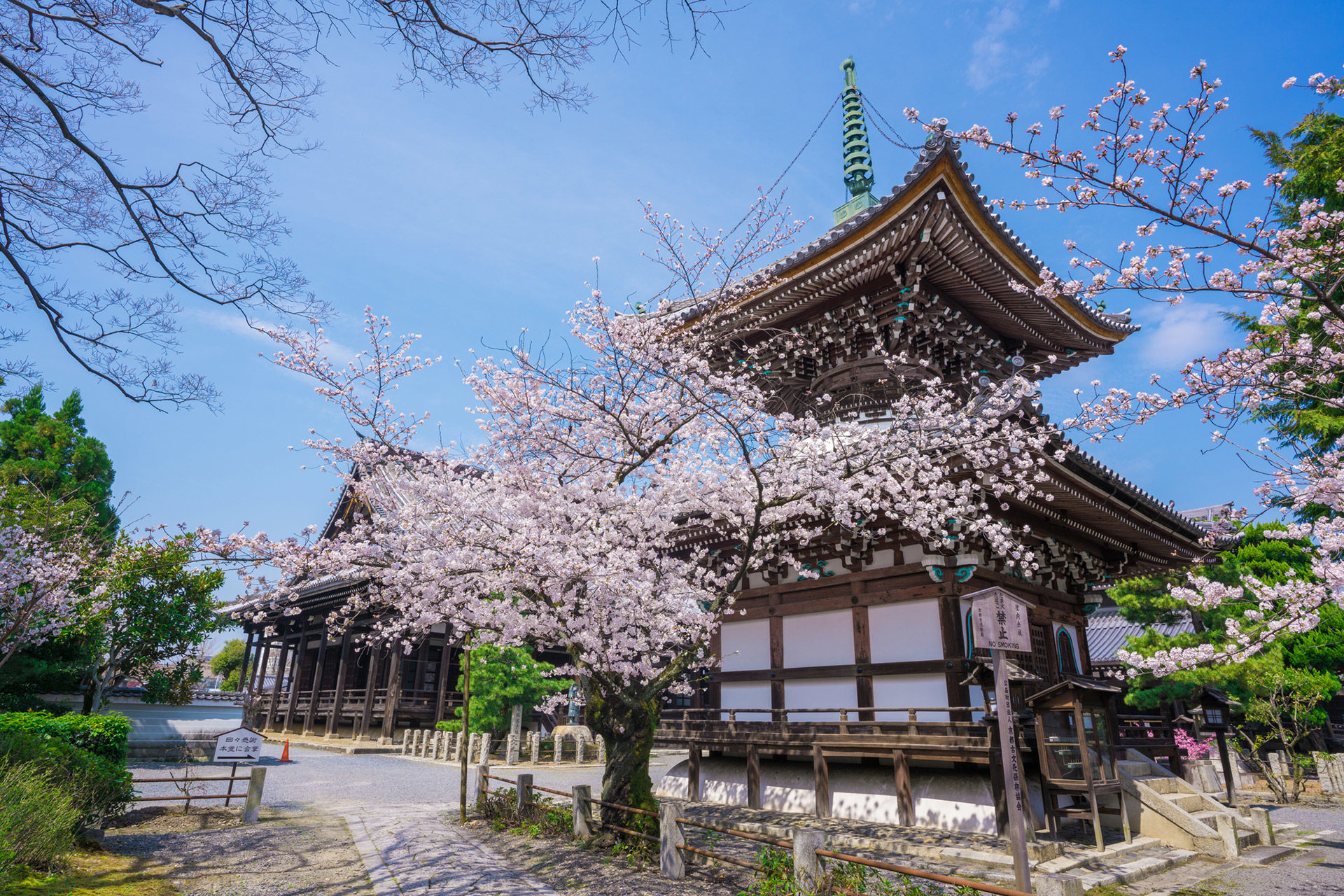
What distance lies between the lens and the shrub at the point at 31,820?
6305 millimetres

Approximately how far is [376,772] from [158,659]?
19.9 ft

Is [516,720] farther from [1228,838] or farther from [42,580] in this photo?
[1228,838]

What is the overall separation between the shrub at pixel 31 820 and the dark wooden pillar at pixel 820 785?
9.45m

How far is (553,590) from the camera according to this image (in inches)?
343

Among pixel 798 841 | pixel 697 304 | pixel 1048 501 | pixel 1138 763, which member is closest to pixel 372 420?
pixel 697 304

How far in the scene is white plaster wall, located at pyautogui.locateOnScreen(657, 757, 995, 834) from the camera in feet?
31.9

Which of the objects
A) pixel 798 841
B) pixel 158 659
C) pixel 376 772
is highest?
pixel 158 659

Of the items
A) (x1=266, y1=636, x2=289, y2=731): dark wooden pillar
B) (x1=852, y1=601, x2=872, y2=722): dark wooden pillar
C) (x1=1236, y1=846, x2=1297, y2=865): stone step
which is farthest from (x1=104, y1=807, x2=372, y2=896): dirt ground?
(x1=266, y1=636, x2=289, y2=731): dark wooden pillar

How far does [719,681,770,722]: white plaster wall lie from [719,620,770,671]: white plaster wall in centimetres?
29

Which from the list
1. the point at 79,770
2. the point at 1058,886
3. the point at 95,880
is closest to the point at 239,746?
the point at 79,770

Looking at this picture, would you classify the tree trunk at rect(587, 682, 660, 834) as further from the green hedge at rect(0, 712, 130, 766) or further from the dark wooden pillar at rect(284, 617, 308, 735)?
the dark wooden pillar at rect(284, 617, 308, 735)

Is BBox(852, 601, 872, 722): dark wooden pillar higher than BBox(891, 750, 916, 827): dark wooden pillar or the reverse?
higher

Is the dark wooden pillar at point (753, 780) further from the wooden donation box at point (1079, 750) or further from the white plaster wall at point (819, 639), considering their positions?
the wooden donation box at point (1079, 750)

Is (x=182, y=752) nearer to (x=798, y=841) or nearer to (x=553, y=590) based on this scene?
(x=553, y=590)
